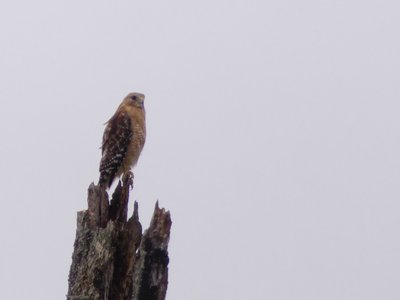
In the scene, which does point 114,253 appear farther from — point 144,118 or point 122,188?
point 144,118

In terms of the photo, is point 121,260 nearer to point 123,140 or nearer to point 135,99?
point 123,140

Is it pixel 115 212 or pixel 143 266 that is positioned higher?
pixel 115 212

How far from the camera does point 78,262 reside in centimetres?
977

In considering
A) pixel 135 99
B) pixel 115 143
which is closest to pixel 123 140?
pixel 115 143

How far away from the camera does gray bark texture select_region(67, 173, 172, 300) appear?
9438 mm

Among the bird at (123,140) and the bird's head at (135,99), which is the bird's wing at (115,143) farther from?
the bird's head at (135,99)

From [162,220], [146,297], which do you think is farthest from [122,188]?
[146,297]

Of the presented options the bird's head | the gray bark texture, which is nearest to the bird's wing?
the bird's head

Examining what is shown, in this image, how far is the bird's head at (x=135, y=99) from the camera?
50.6 feet

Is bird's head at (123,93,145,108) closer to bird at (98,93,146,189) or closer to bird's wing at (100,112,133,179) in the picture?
bird at (98,93,146,189)

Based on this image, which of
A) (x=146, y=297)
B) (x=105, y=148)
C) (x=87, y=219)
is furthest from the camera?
(x=105, y=148)

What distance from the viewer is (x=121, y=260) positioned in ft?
31.8

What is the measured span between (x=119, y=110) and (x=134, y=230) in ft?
18.8

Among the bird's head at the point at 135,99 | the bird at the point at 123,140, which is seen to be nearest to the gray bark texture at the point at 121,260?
the bird at the point at 123,140
